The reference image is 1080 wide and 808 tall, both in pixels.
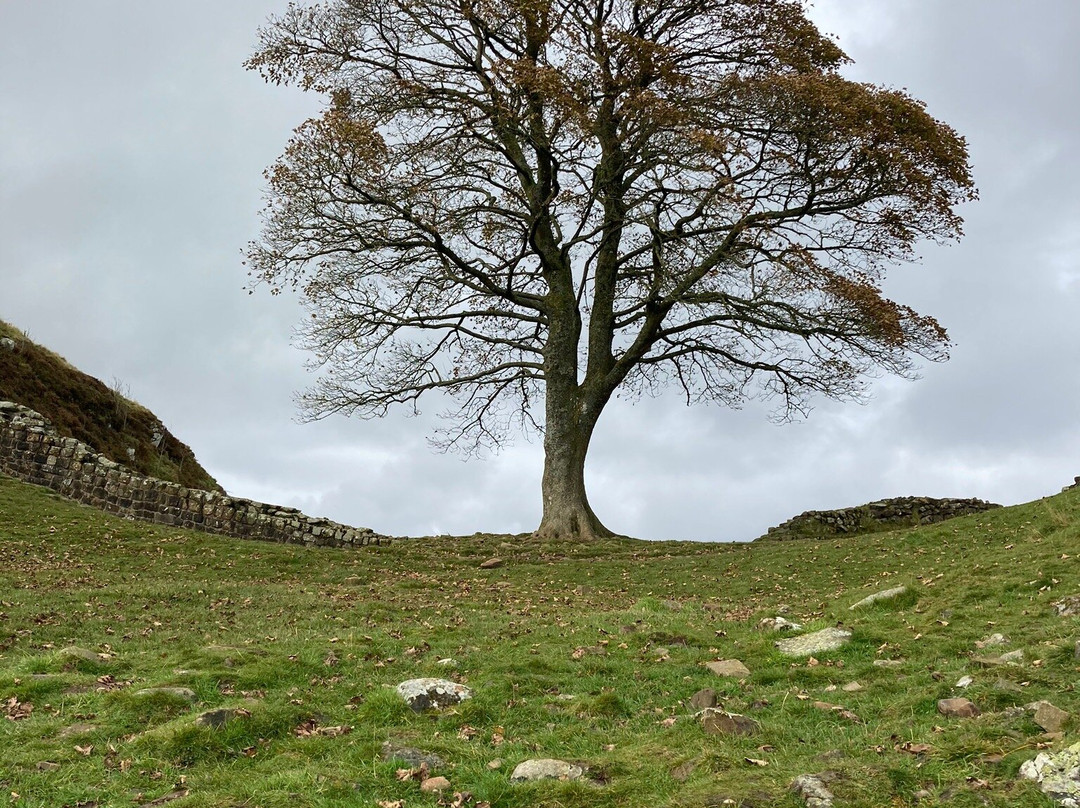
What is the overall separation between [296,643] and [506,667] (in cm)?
327

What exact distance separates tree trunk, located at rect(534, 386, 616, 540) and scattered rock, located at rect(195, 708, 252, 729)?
59.5 ft

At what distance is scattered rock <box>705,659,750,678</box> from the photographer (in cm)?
1048

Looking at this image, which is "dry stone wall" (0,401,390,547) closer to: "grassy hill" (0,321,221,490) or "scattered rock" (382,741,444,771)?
"grassy hill" (0,321,221,490)

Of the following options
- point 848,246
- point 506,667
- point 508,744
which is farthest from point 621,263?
point 508,744

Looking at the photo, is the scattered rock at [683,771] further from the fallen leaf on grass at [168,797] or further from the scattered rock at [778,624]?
the scattered rock at [778,624]

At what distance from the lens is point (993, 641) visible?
34.2ft

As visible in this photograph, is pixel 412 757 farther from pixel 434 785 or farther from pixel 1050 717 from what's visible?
pixel 1050 717

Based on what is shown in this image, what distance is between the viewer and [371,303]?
27.6 metres

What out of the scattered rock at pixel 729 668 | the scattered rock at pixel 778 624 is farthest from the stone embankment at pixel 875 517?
the scattered rock at pixel 729 668

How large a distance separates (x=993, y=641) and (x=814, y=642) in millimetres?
1953

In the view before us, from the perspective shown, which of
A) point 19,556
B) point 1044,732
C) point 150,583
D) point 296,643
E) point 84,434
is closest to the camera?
point 1044,732

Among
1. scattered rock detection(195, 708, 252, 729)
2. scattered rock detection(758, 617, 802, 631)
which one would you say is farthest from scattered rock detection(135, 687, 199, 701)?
scattered rock detection(758, 617, 802, 631)

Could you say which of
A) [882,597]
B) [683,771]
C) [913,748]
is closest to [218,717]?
[683,771]

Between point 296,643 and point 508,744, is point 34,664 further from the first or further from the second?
point 508,744
